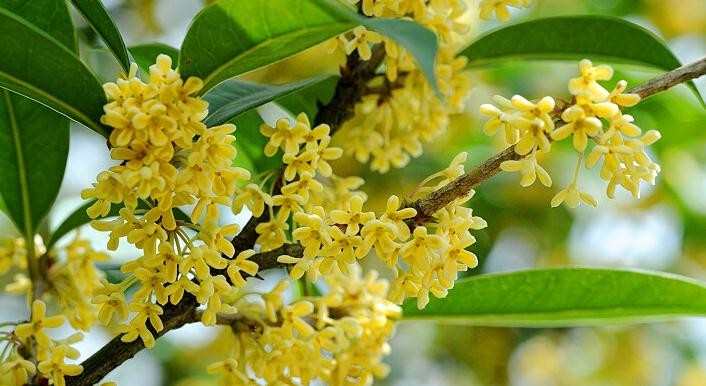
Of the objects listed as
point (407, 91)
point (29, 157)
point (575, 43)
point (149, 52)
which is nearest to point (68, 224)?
point (29, 157)

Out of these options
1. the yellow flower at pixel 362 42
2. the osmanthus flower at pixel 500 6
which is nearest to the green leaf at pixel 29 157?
the yellow flower at pixel 362 42

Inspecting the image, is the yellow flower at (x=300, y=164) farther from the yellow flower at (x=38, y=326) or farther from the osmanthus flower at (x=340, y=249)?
the yellow flower at (x=38, y=326)

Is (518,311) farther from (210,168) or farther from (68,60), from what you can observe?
(68,60)

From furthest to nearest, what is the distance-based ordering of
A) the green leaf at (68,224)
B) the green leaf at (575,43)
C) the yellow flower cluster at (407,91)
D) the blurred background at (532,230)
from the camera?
the blurred background at (532,230)
the green leaf at (68,224)
the green leaf at (575,43)
the yellow flower cluster at (407,91)

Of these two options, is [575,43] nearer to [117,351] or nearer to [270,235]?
[270,235]

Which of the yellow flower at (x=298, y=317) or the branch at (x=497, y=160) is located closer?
the branch at (x=497, y=160)

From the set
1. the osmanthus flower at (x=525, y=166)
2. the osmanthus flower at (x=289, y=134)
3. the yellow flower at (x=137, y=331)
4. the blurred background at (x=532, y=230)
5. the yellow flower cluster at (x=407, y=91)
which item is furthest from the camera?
the blurred background at (x=532, y=230)

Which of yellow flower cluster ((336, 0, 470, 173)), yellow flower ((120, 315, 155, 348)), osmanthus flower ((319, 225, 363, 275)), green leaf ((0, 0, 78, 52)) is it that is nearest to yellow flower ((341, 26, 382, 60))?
yellow flower cluster ((336, 0, 470, 173))
